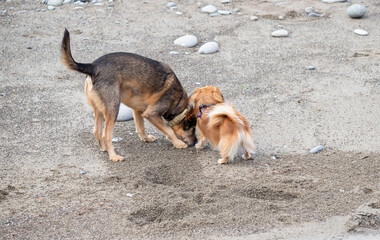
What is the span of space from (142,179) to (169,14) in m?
7.36

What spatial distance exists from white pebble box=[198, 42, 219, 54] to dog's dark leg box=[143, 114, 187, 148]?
11.9 ft

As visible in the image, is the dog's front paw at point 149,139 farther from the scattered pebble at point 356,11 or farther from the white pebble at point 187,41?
the scattered pebble at point 356,11

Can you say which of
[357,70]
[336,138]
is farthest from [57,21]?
[336,138]

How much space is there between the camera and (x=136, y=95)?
269 inches

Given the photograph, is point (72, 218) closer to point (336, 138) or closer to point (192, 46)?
point (336, 138)

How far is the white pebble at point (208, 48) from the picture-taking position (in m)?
10.3

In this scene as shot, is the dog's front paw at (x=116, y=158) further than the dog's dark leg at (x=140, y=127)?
No

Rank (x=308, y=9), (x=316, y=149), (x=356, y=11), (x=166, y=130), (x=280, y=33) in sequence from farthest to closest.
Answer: (x=308, y=9) → (x=356, y=11) → (x=280, y=33) → (x=166, y=130) → (x=316, y=149)

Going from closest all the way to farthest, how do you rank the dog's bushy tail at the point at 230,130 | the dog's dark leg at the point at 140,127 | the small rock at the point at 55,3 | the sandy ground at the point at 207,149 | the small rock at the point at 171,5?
the sandy ground at the point at 207,149
the dog's bushy tail at the point at 230,130
the dog's dark leg at the point at 140,127
the small rock at the point at 171,5
the small rock at the point at 55,3

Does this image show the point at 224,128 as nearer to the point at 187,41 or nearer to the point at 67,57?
the point at 67,57

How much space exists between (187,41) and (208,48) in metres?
0.63

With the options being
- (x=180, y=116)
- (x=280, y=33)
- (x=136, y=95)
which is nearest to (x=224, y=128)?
(x=180, y=116)

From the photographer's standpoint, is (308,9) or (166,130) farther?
(308,9)

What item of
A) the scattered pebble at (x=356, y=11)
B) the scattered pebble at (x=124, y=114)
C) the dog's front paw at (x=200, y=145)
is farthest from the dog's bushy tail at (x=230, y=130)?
the scattered pebble at (x=356, y=11)
